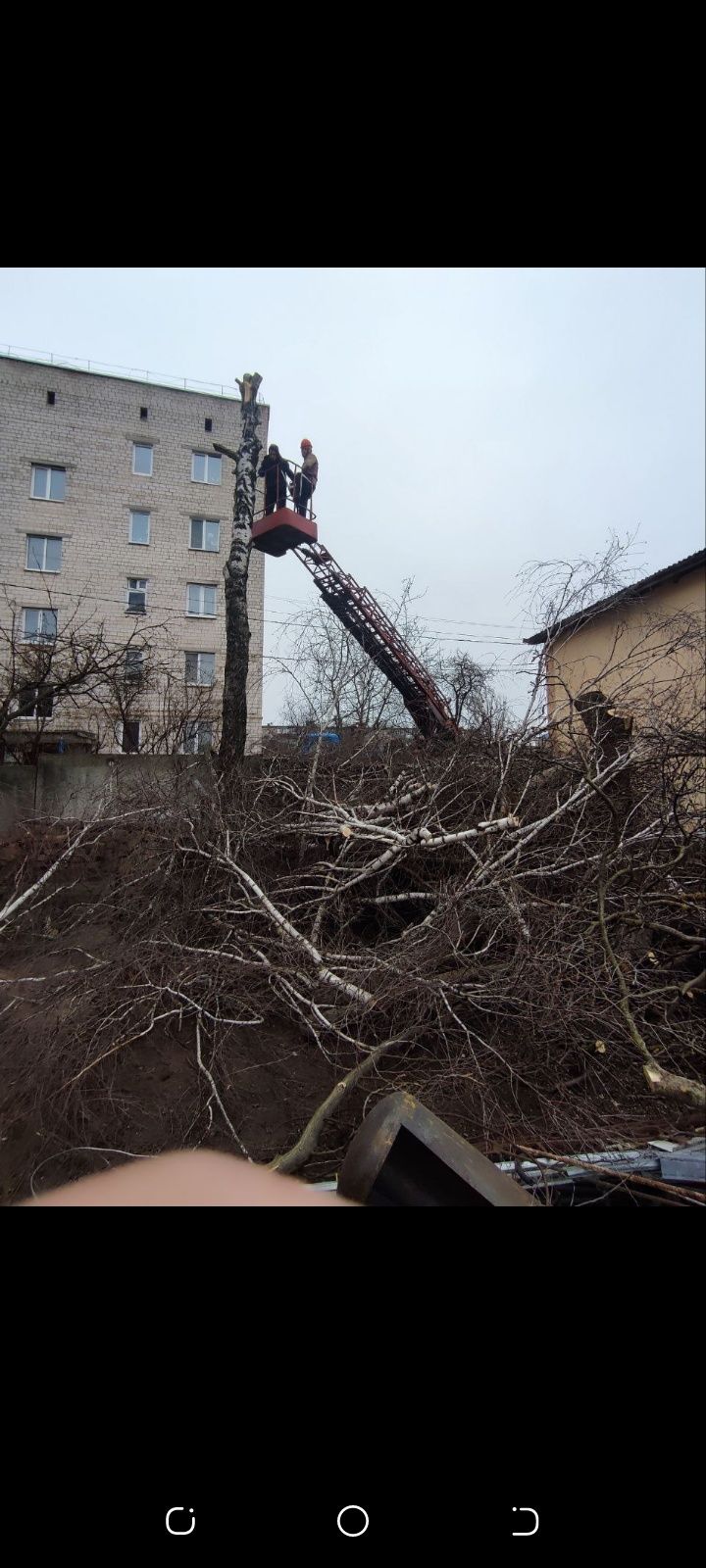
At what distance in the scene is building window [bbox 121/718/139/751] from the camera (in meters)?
6.76

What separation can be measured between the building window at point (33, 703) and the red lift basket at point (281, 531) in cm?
244

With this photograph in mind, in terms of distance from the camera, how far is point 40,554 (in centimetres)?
1418

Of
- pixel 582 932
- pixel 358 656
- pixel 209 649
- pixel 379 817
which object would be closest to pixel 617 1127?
pixel 582 932

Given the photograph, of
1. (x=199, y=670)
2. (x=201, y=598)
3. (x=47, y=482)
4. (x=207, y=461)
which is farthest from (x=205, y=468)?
(x=199, y=670)

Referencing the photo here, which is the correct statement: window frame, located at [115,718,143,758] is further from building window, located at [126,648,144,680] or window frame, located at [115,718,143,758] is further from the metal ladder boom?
the metal ladder boom

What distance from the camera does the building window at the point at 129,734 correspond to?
6.76 m

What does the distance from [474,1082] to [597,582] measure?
125 inches

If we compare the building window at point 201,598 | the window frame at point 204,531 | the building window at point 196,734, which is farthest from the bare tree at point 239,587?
the window frame at point 204,531

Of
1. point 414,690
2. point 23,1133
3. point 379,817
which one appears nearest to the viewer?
point 23,1133

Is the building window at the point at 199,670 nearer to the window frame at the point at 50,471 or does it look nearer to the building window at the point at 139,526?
the building window at the point at 139,526

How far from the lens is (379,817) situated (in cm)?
396

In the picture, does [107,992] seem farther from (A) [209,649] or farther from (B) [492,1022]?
(A) [209,649]
